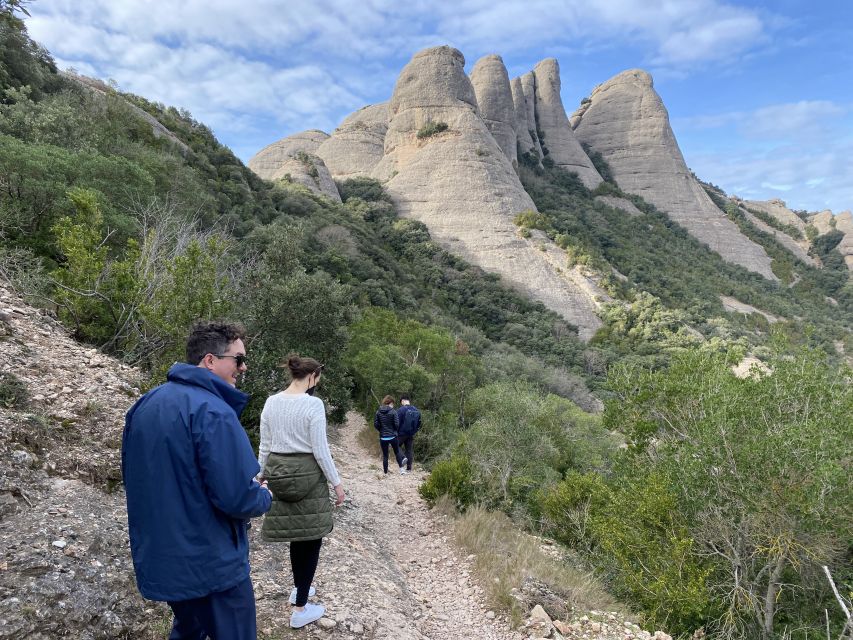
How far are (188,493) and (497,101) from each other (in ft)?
204

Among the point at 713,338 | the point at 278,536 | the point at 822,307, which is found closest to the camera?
the point at 278,536

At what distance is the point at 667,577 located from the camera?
5652 millimetres

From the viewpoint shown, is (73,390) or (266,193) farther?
(266,193)

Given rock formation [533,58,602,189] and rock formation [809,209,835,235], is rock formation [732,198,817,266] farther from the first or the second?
rock formation [533,58,602,189]

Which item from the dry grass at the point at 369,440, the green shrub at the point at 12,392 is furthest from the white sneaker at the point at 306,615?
the dry grass at the point at 369,440

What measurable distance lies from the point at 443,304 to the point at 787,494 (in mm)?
28481

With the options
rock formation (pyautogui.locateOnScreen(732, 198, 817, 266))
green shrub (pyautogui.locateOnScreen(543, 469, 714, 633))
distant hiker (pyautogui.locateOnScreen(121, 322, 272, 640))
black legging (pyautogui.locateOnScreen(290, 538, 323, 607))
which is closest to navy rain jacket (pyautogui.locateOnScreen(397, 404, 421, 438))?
green shrub (pyautogui.locateOnScreen(543, 469, 714, 633))

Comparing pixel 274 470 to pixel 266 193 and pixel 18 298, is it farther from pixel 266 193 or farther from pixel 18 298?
pixel 266 193

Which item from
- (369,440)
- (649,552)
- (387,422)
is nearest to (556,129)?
(369,440)

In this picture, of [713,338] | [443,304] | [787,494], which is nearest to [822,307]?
[713,338]

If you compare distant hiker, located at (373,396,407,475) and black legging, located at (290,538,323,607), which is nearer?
black legging, located at (290,538,323,607)

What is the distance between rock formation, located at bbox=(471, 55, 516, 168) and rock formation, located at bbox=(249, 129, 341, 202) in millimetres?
20323

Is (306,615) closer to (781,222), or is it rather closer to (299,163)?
(299,163)

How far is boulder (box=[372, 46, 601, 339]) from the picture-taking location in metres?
36.9
